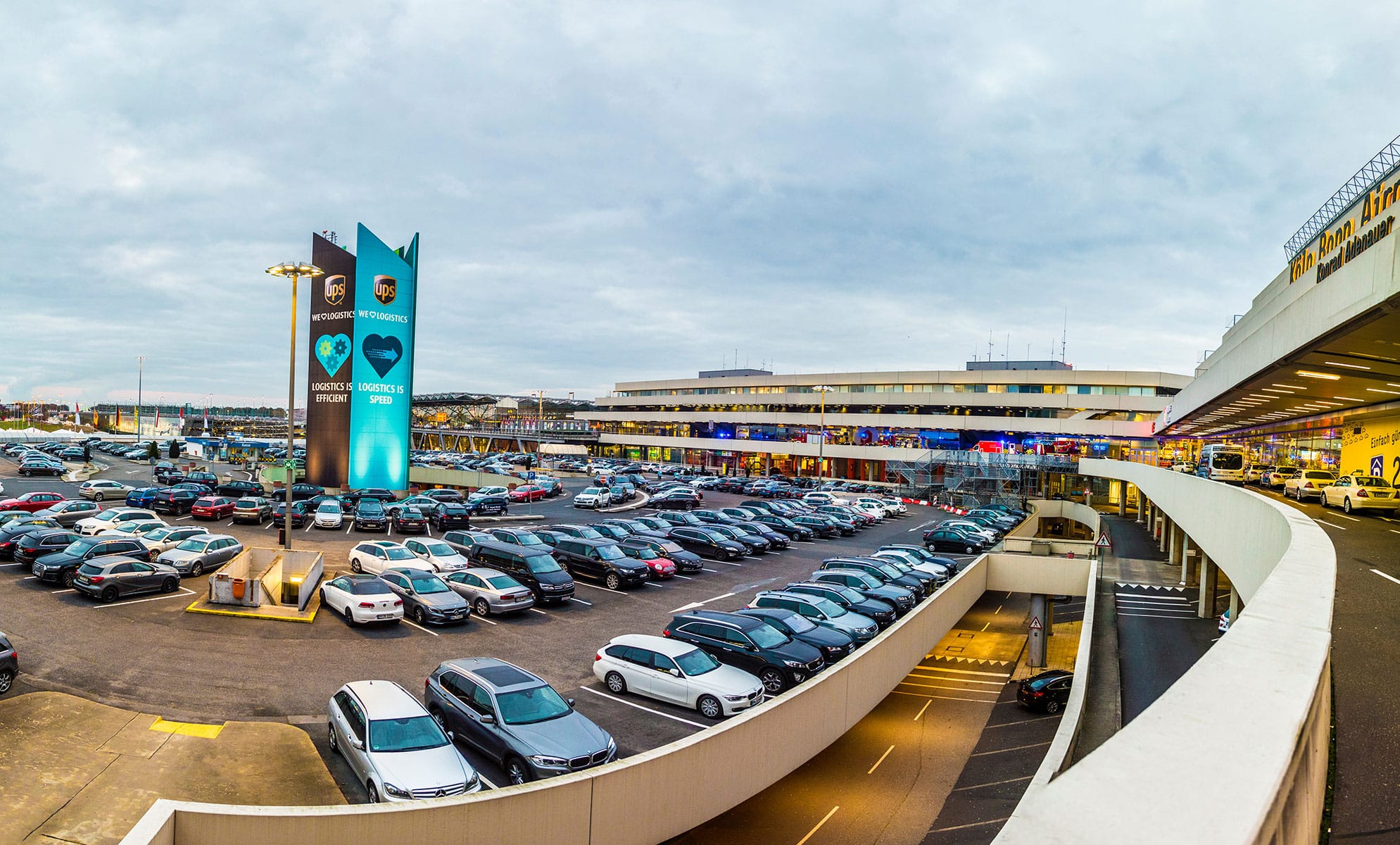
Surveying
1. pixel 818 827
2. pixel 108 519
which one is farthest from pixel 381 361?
pixel 818 827

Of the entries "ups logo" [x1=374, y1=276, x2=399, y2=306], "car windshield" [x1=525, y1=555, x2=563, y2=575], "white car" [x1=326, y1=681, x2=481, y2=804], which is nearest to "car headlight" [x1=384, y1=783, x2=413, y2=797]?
"white car" [x1=326, y1=681, x2=481, y2=804]

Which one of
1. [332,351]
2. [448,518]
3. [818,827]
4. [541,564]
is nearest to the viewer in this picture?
[818,827]

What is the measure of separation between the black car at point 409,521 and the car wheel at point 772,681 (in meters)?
24.5

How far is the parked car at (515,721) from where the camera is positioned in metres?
11.5

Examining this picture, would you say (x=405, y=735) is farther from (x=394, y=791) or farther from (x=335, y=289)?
(x=335, y=289)

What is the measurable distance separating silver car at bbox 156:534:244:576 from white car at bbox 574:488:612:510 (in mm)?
24888

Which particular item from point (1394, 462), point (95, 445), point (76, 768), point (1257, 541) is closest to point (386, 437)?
point (76, 768)

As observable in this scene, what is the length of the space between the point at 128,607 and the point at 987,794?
22252 millimetres

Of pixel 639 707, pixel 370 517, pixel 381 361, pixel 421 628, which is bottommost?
pixel 639 707

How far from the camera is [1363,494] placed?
22547 mm


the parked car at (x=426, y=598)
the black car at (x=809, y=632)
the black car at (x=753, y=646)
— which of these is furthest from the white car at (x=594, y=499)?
the black car at (x=753, y=646)

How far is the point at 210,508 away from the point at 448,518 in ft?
36.0

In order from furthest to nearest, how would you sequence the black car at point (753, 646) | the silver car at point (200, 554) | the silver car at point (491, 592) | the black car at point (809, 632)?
1. the silver car at point (200, 554)
2. the silver car at point (491, 592)
3. the black car at point (809, 632)
4. the black car at point (753, 646)

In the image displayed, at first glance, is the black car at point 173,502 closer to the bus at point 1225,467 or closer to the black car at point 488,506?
the black car at point 488,506
